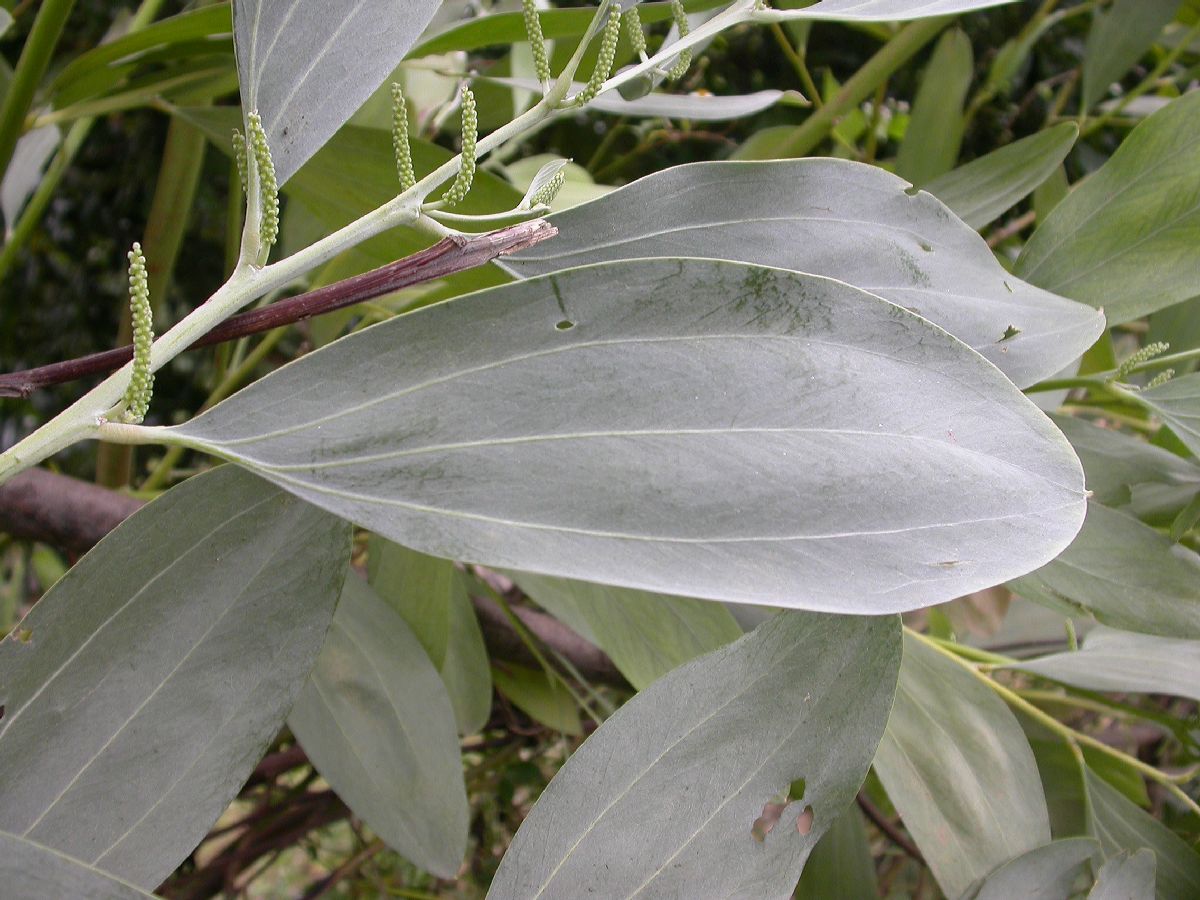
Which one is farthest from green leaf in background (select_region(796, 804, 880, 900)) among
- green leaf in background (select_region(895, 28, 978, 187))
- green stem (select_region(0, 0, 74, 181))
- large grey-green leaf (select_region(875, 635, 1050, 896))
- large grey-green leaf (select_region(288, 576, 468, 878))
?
green stem (select_region(0, 0, 74, 181))

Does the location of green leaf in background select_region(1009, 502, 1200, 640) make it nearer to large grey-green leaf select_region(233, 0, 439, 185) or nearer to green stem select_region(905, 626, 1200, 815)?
green stem select_region(905, 626, 1200, 815)

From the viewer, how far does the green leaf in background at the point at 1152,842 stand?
43 cm

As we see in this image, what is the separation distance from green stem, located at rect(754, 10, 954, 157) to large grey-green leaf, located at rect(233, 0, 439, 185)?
41 cm

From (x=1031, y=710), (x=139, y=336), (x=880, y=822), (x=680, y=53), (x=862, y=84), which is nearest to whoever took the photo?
(x=139, y=336)

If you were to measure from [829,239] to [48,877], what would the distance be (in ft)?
0.93

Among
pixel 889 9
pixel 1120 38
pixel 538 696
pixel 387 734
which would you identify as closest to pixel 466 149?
pixel 889 9

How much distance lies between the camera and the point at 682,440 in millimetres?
221

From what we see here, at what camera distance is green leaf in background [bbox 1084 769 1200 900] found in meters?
0.43

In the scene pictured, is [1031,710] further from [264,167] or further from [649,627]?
[264,167]

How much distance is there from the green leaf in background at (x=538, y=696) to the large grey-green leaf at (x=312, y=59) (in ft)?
1.35

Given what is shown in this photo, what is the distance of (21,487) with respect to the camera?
0.44m

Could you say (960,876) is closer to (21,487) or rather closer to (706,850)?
(706,850)

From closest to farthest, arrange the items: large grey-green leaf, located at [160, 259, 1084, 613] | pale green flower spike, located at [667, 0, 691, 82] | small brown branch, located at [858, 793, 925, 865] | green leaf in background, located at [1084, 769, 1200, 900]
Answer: large grey-green leaf, located at [160, 259, 1084, 613] < pale green flower spike, located at [667, 0, 691, 82] < green leaf in background, located at [1084, 769, 1200, 900] < small brown branch, located at [858, 793, 925, 865]

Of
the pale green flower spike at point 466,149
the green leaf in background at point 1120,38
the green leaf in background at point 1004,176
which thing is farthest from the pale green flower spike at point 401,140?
the green leaf in background at point 1120,38
